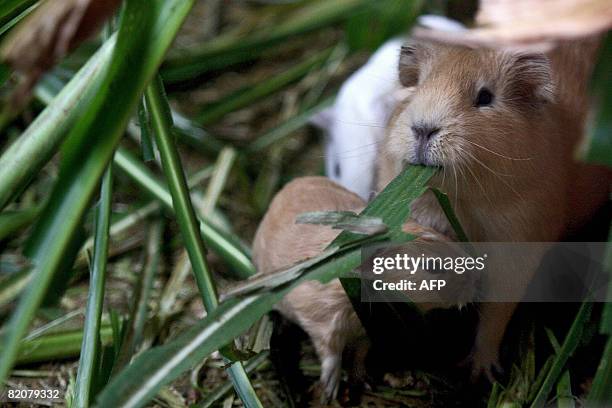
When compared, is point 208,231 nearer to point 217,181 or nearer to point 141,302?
point 141,302

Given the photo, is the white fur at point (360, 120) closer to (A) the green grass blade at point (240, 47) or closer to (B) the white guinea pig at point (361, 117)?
(B) the white guinea pig at point (361, 117)

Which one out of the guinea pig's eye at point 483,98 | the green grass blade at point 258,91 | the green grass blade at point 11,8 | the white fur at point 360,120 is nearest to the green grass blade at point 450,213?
the guinea pig's eye at point 483,98

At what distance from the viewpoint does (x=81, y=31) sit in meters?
1.06

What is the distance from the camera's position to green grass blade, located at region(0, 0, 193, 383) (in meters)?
1.17

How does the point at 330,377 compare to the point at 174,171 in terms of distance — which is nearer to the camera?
the point at 174,171

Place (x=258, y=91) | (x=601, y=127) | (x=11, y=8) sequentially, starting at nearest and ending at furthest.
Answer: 1. (x=601, y=127)
2. (x=11, y=8)
3. (x=258, y=91)

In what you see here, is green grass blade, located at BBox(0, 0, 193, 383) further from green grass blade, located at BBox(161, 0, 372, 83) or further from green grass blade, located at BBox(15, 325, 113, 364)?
green grass blade, located at BBox(161, 0, 372, 83)

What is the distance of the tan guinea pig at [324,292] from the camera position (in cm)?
162

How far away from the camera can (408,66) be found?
171cm

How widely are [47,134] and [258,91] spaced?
154 centimetres

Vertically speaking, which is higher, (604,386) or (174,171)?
(174,171)

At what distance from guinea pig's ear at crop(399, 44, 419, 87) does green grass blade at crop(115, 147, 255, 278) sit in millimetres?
626

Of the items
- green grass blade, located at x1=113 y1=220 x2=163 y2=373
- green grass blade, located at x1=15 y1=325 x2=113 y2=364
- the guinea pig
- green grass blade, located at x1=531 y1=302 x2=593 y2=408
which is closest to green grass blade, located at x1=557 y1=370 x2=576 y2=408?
green grass blade, located at x1=531 y1=302 x2=593 y2=408

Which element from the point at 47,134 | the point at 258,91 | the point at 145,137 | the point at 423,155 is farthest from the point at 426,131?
the point at 258,91
